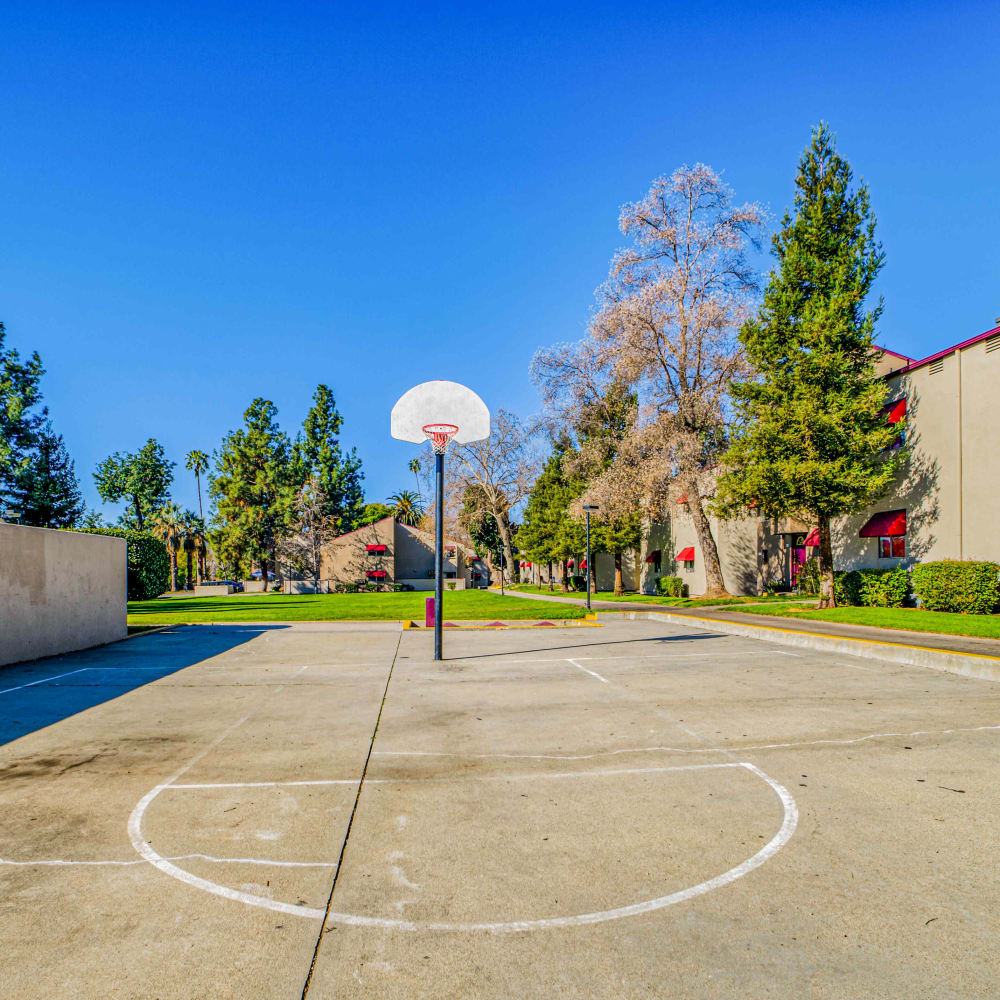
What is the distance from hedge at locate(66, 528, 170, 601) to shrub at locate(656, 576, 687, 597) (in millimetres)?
33255

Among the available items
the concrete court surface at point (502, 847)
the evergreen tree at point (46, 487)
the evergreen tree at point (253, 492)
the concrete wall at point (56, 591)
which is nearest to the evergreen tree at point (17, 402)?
the evergreen tree at point (46, 487)

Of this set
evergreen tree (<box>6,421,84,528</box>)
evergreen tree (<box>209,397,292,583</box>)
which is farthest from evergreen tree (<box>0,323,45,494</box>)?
evergreen tree (<box>209,397,292,583</box>)

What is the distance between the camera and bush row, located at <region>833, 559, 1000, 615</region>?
18625 mm

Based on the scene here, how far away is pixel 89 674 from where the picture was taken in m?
10.2

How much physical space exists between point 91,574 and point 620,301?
2478 centimetres

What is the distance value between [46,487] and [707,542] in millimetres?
40256

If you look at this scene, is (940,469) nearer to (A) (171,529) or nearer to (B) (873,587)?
(B) (873,587)

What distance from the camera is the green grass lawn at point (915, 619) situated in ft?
45.9

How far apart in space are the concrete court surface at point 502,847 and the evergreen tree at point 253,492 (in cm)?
5364

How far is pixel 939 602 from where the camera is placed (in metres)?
19.6

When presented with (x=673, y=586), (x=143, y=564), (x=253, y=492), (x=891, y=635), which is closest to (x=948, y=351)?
(x=891, y=635)

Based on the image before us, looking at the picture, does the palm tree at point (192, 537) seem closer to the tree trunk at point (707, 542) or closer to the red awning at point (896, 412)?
the tree trunk at point (707, 542)

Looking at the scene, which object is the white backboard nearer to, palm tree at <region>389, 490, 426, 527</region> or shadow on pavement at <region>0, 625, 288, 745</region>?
shadow on pavement at <region>0, 625, 288, 745</region>

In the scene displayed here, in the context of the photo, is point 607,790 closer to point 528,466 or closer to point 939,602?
point 939,602
